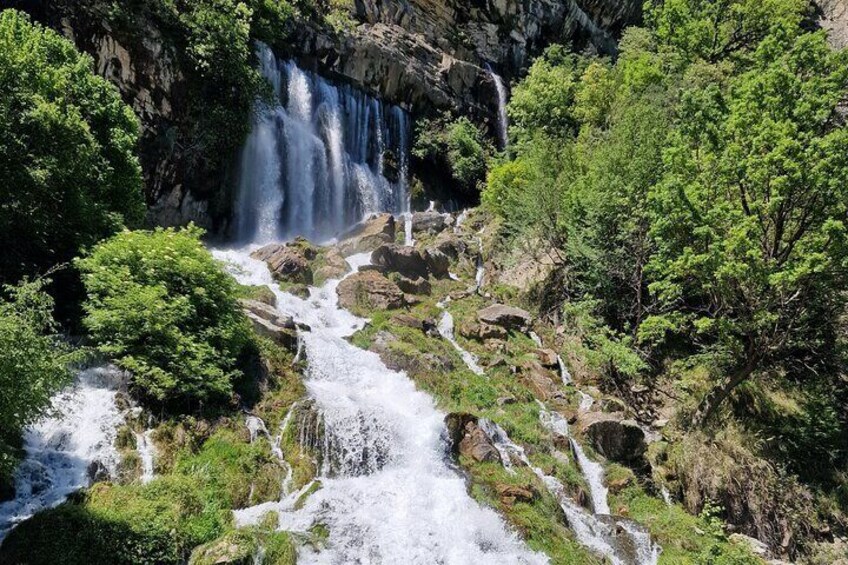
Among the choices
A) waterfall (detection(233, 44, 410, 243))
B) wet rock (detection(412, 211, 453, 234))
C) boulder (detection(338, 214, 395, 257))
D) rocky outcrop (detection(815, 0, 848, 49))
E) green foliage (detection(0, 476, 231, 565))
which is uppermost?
rocky outcrop (detection(815, 0, 848, 49))

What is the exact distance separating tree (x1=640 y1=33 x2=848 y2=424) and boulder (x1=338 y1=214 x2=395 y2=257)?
50.5 feet

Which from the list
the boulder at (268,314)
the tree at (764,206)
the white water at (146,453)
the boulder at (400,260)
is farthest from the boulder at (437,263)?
the white water at (146,453)

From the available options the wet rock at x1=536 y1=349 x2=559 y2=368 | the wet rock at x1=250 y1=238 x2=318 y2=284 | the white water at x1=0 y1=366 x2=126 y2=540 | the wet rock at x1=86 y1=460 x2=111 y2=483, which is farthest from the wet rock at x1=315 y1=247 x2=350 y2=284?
the wet rock at x1=86 y1=460 x2=111 y2=483

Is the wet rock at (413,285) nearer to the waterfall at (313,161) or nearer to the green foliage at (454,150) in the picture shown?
the waterfall at (313,161)

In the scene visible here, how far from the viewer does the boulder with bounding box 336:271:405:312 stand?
74.0 feet

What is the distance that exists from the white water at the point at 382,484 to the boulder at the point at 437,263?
381 inches

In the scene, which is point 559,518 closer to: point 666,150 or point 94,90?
point 666,150

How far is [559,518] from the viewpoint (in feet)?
41.8

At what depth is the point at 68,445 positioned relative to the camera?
34.6ft

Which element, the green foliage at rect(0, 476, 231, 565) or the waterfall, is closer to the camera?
the green foliage at rect(0, 476, 231, 565)

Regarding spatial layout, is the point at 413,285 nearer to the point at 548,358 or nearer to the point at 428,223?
the point at 548,358

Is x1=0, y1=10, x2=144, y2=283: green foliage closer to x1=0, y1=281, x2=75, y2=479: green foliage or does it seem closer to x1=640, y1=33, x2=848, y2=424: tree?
x1=0, y1=281, x2=75, y2=479: green foliage

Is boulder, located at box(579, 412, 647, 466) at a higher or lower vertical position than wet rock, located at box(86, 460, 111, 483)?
lower

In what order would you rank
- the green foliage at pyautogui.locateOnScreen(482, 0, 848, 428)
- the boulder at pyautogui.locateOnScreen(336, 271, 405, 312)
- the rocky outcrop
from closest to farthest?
1. the green foliage at pyautogui.locateOnScreen(482, 0, 848, 428)
2. the boulder at pyautogui.locateOnScreen(336, 271, 405, 312)
3. the rocky outcrop
